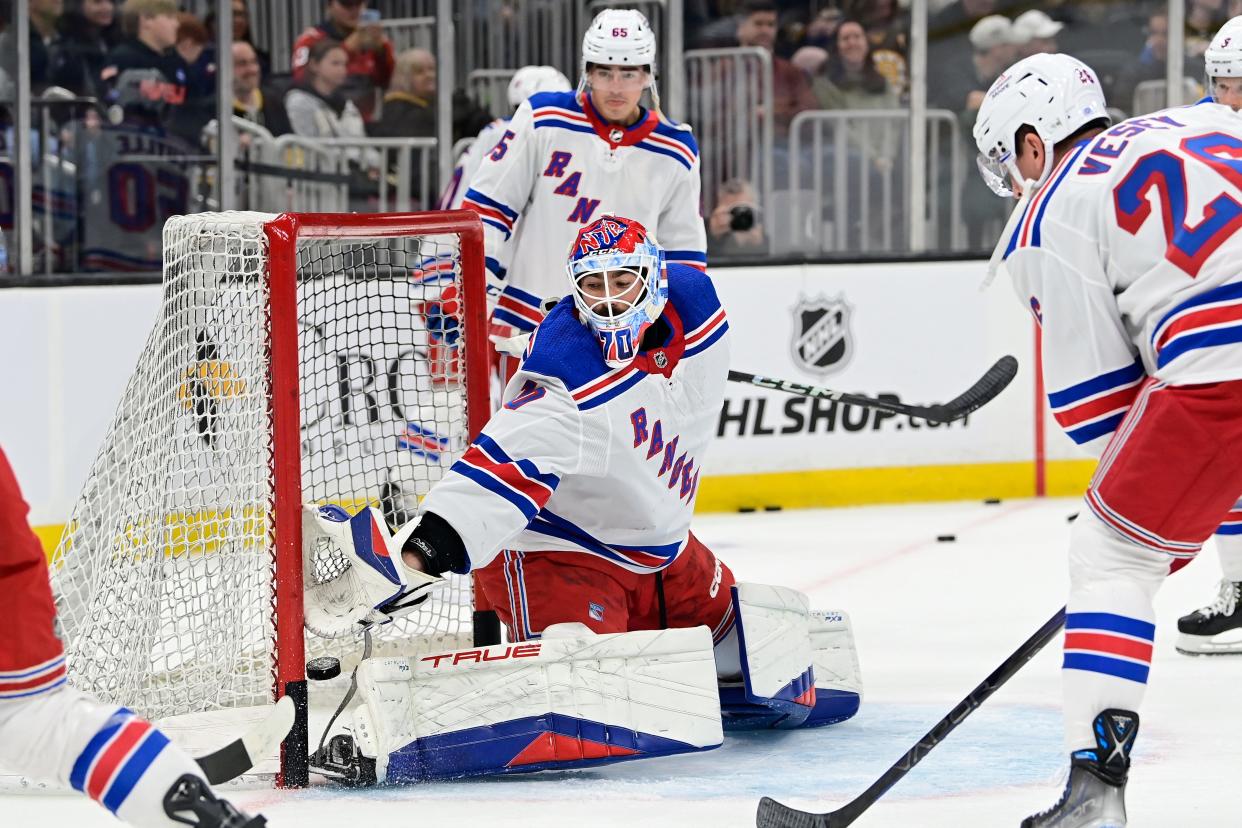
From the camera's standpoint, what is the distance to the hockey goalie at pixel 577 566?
9.07ft

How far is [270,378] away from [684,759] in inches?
34.1

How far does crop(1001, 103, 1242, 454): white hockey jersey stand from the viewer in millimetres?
2314

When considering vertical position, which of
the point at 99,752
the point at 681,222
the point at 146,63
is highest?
the point at 146,63

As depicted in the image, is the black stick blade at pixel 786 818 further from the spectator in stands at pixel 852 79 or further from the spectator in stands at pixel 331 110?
the spectator in stands at pixel 852 79

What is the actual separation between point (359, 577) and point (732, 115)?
383 cm

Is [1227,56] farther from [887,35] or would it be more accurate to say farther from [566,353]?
[566,353]

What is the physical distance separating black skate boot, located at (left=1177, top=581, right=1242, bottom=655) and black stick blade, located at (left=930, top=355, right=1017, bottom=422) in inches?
36.6

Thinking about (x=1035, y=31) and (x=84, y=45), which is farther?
(x=1035, y=31)

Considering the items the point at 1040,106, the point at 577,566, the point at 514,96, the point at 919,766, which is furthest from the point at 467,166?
the point at 1040,106

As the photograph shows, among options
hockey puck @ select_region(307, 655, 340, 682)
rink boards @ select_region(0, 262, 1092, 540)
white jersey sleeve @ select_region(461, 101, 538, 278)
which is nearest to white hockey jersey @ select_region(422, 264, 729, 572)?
hockey puck @ select_region(307, 655, 340, 682)

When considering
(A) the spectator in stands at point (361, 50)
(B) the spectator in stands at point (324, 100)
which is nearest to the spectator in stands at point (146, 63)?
(B) the spectator in stands at point (324, 100)

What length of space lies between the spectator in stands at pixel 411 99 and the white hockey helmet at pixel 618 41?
1.83 meters

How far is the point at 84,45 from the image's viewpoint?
5.31 m

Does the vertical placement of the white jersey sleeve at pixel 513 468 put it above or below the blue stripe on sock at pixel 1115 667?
above
